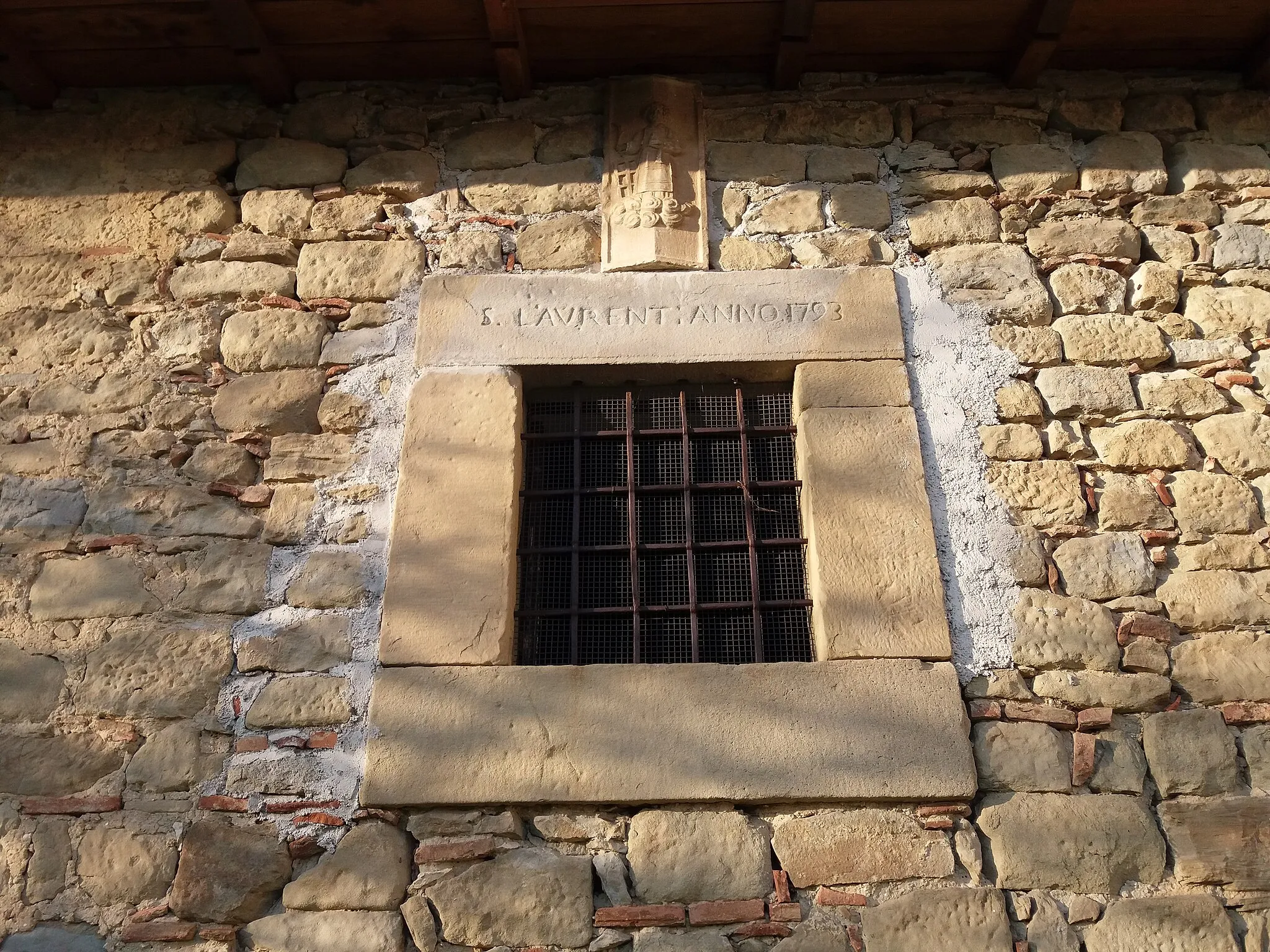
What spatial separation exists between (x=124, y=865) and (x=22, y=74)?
277cm

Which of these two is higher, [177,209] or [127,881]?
[177,209]

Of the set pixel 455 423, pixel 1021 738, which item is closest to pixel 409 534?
pixel 455 423

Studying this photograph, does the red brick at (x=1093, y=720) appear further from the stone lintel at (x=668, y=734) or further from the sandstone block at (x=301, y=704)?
the sandstone block at (x=301, y=704)

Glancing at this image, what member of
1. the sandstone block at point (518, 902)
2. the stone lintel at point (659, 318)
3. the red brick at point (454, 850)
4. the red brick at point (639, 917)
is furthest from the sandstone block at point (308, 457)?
the red brick at point (639, 917)

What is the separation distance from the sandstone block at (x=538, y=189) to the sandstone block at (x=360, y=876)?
2083 mm

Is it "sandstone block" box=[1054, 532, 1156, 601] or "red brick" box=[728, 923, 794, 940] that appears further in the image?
"sandstone block" box=[1054, 532, 1156, 601]

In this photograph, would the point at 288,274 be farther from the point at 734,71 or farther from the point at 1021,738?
the point at 1021,738

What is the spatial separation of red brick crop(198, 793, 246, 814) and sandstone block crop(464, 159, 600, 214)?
2.05 meters

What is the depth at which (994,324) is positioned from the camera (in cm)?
345

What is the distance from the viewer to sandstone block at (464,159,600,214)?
12.2ft

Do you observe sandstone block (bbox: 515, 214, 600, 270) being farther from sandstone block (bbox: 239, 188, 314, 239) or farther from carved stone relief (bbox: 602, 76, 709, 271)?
sandstone block (bbox: 239, 188, 314, 239)

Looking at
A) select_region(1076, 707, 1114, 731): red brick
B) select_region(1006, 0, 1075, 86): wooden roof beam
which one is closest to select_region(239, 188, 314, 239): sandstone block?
select_region(1006, 0, 1075, 86): wooden roof beam

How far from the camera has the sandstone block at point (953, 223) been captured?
3.62 meters

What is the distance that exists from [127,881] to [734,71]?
3246 mm
